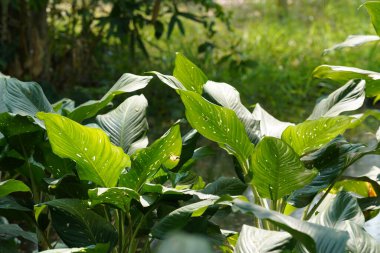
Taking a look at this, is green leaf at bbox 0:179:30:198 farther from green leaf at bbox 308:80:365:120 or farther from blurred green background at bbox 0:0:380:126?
blurred green background at bbox 0:0:380:126

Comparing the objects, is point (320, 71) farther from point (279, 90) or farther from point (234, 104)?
point (279, 90)

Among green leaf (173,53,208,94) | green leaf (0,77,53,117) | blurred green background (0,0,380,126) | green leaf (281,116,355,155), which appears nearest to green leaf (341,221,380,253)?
green leaf (281,116,355,155)

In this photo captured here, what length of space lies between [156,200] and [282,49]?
16.6 feet

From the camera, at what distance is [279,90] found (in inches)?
223

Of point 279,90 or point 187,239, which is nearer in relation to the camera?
point 187,239

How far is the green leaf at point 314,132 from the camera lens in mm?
1812

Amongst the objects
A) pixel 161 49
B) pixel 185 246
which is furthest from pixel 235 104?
pixel 161 49

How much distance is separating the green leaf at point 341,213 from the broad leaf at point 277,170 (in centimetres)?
8

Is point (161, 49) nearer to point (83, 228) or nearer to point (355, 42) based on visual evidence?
point (355, 42)

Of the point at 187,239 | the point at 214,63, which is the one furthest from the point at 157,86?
the point at 187,239

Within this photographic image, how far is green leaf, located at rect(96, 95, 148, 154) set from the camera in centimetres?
213

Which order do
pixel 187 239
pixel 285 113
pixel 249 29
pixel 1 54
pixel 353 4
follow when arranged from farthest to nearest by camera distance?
pixel 353 4 → pixel 249 29 → pixel 285 113 → pixel 1 54 → pixel 187 239

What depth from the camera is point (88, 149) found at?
1.81m

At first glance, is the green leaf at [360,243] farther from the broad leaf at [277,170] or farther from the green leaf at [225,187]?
the green leaf at [225,187]
